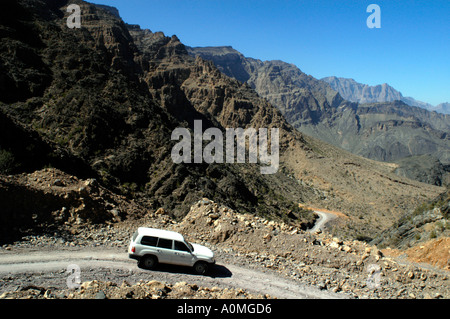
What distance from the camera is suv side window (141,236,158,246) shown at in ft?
32.5

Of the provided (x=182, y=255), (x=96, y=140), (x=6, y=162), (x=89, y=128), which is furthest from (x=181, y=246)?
(x=89, y=128)

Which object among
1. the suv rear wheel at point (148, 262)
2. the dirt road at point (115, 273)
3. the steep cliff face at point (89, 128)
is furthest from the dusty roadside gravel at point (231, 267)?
the steep cliff face at point (89, 128)

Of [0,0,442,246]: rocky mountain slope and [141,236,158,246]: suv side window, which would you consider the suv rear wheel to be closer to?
[141,236,158,246]: suv side window

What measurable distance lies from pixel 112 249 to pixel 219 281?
412cm

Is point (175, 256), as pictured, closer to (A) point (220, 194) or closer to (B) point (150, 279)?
(B) point (150, 279)

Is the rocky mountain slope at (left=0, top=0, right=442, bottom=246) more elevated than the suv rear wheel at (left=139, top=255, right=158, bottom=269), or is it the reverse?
the rocky mountain slope at (left=0, top=0, right=442, bottom=246)

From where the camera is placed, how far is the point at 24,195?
11.4 meters

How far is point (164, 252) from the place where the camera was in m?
9.87

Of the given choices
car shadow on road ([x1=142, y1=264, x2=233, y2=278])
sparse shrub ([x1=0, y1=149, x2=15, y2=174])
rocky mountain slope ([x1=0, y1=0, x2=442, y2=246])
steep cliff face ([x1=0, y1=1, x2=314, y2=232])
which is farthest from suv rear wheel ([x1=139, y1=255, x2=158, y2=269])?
sparse shrub ([x1=0, y1=149, x2=15, y2=174])

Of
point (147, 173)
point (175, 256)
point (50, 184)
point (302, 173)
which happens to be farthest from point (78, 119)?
point (302, 173)

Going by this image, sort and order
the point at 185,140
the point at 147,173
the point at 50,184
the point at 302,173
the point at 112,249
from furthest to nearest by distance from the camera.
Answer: the point at 302,173 → the point at 185,140 → the point at 147,173 → the point at 50,184 → the point at 112,249

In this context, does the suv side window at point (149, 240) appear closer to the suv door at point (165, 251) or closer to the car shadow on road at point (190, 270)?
the suv door at point (165, 251)

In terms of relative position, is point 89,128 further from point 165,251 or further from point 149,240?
point 165,251

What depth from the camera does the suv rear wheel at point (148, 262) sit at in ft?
32.1
